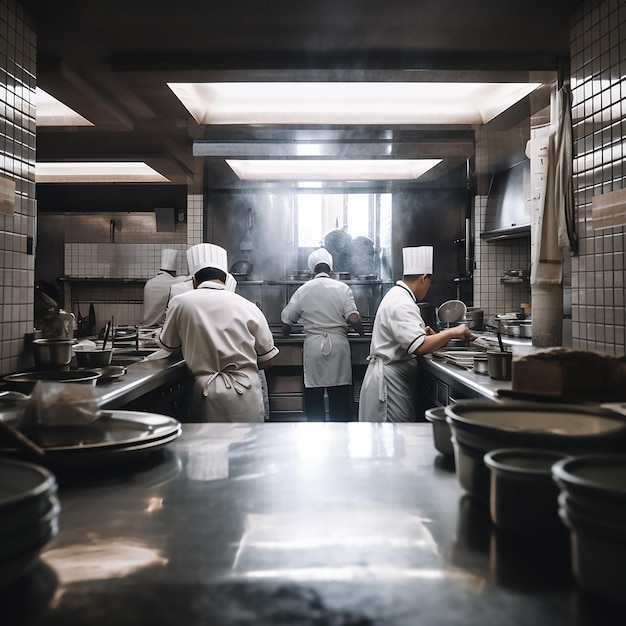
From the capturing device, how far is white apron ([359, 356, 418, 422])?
13.7 feet

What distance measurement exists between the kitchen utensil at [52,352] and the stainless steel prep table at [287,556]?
1747 mm

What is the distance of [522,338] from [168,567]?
431 centimetres

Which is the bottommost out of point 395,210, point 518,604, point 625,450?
point 518,604

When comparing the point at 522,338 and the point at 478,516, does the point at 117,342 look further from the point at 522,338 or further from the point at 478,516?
the point at 478,516

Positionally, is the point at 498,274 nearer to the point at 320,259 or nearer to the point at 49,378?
the point at 320,259

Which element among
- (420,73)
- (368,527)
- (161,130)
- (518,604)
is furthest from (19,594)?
(161,130)

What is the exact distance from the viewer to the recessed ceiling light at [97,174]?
7457mm

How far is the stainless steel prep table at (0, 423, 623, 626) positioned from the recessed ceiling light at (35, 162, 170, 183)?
22.2 feet

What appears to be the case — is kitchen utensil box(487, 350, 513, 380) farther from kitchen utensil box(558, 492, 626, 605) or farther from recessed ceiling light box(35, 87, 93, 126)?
recessed ceiling light box(35, 87, 93, 126)

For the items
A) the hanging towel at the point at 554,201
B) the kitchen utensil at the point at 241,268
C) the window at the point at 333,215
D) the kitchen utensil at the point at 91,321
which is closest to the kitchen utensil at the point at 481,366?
the hanging towel at the point at 554,201

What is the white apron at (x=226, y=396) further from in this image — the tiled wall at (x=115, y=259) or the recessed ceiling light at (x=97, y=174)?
the tiled wall at (x=115, y=259)

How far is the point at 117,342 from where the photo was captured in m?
4.54

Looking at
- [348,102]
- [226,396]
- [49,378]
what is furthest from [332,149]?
[49,378]

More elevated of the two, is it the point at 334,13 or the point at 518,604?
the point at 334,13
